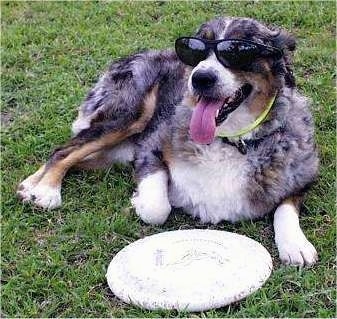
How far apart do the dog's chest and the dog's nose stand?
0.47 meters

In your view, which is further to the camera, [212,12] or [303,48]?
[212,12]

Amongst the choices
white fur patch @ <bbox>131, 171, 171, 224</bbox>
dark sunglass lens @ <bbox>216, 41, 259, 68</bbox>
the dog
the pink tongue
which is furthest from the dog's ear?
white fur patch @ <bbox>131, 171, 171, 224</bbox>

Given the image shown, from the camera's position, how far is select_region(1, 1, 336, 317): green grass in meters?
4.35

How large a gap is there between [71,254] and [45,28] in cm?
434

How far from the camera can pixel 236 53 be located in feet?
15.6

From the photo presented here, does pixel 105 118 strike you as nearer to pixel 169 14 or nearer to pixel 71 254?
pixel 71 254

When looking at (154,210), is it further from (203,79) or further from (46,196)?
(203,79)

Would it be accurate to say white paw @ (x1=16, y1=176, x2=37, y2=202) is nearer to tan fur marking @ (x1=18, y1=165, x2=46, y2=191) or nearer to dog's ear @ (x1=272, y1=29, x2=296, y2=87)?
tan fur marking @ (x1=18, y1=165, x2=46, y2=191)

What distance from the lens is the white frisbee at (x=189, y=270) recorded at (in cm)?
414

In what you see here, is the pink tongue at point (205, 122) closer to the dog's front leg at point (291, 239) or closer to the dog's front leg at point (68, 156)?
the dog's front leg at point (291, 239)

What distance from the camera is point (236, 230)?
5.07 metres

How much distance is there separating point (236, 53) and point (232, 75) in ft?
0.50

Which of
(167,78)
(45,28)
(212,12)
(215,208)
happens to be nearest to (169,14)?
(212,12)

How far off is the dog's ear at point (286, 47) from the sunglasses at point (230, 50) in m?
0.13
